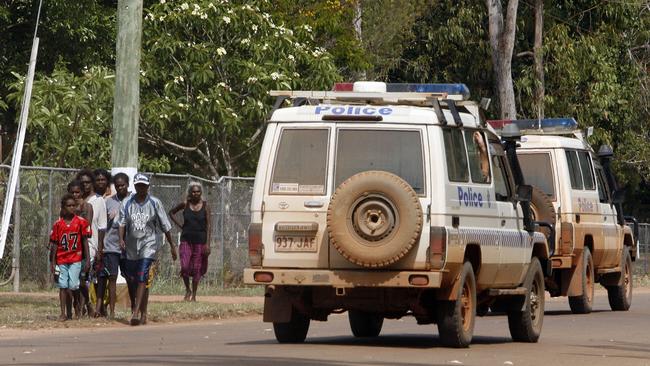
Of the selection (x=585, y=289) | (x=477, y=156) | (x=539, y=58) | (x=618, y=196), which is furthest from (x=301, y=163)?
(x=539, y=58)

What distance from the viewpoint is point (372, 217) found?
13984 millimetres

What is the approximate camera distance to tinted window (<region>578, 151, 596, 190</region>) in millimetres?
A: 22219

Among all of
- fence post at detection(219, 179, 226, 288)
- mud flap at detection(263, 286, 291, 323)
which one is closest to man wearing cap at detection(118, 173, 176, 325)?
mud flap at detection(263, 286, 291, 323)

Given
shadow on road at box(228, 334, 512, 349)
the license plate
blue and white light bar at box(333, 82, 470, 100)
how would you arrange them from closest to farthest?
the license plate < blue and white light bar at box(333, 82, 470, 100) < shadow on road at box(228, 334, 512, 349)

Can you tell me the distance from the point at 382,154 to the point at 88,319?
5445mm

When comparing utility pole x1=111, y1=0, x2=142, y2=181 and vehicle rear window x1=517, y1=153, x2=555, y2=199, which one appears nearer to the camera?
utility pole x1=111, y1=0, x2=142, y2=181

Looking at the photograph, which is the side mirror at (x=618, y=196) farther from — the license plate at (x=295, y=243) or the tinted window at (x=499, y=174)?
the license plate at (x=295, y=243)

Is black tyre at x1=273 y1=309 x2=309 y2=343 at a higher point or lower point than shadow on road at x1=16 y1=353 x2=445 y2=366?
higher

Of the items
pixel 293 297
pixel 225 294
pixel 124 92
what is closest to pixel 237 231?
pixel 225 294

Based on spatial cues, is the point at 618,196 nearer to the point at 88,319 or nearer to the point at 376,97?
the point at 88,319

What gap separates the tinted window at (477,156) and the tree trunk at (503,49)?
2245 cm

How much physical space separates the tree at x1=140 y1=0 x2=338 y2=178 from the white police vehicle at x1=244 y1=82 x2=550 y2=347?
1481 cm

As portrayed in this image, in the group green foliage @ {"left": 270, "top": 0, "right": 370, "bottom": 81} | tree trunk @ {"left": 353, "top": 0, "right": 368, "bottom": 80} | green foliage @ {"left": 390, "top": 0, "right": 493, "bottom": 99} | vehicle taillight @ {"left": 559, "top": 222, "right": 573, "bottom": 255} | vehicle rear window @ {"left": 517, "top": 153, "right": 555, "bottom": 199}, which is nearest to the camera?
vehicle taillight @ {"left": 559, "top": 222, "right": 573, "bottom": 255}

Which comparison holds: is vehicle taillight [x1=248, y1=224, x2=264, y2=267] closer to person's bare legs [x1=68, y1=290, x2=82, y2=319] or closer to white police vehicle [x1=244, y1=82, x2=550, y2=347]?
white police vehicle [x1=244, y1=82, x2=550, y2=347]
